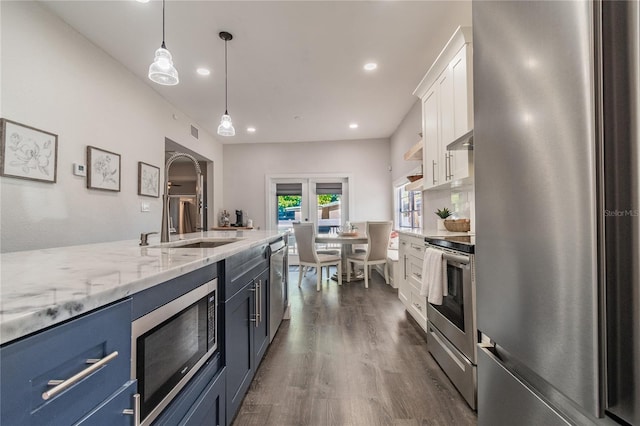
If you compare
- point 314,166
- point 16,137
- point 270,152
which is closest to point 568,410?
point 16,137

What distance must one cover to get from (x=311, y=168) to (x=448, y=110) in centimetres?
399

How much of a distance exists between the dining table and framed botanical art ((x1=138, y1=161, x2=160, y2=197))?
2487 mm

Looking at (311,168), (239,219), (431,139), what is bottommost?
(239,219)

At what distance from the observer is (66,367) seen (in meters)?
0.48

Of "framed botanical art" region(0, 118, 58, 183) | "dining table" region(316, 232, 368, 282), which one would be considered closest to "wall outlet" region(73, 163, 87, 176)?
"framed botanical art" region(0, 118, 58, 183)

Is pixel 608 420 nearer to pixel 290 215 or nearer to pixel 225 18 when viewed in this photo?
pixel 225 18

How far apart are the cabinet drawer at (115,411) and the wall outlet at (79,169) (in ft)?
9.40

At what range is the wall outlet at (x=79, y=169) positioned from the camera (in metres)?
2.59

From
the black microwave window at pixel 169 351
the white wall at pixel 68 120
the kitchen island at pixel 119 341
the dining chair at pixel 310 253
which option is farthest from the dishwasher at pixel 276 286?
the white wall at pixel 68 120

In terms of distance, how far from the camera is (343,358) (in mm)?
2059

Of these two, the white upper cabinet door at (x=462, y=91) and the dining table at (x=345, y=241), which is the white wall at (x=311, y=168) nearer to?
the dining table at (x=345, y=241)

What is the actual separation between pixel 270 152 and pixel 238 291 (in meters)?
5.25

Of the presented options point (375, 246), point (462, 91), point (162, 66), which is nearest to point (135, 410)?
point (162, 66)

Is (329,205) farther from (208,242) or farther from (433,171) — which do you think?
(208,242)
